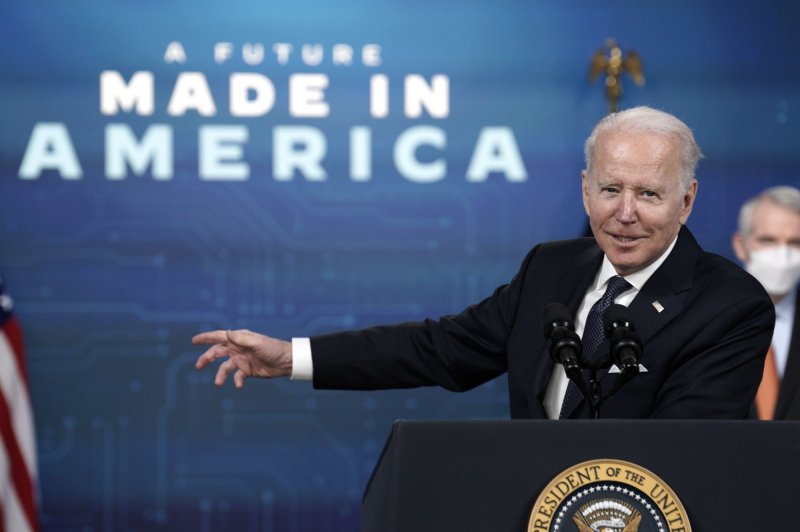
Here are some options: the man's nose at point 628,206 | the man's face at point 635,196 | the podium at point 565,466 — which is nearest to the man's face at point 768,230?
the man's face at point 635,196

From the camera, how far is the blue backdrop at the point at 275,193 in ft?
15.1

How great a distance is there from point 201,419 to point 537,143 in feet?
5.66

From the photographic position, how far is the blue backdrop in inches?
181

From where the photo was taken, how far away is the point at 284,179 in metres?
4.67

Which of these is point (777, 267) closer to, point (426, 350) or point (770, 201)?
point (770, 201)

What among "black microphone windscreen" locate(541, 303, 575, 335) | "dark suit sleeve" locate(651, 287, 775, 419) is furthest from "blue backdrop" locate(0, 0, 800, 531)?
"black microphone windscreen" locate(541, 303, 575, 335)

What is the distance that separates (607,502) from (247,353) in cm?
103

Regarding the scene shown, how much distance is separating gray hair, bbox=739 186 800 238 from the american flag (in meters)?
2.85

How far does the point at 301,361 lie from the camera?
238 cm

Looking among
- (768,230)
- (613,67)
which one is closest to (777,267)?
(768,230)

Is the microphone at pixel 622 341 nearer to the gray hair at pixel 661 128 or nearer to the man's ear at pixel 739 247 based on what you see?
the gray hair at pixel 661 128

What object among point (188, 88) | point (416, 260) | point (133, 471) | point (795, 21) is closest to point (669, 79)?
point (795, 21)

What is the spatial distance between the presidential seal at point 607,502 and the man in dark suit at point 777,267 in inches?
115

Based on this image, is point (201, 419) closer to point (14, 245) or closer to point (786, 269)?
point (14, 245)
